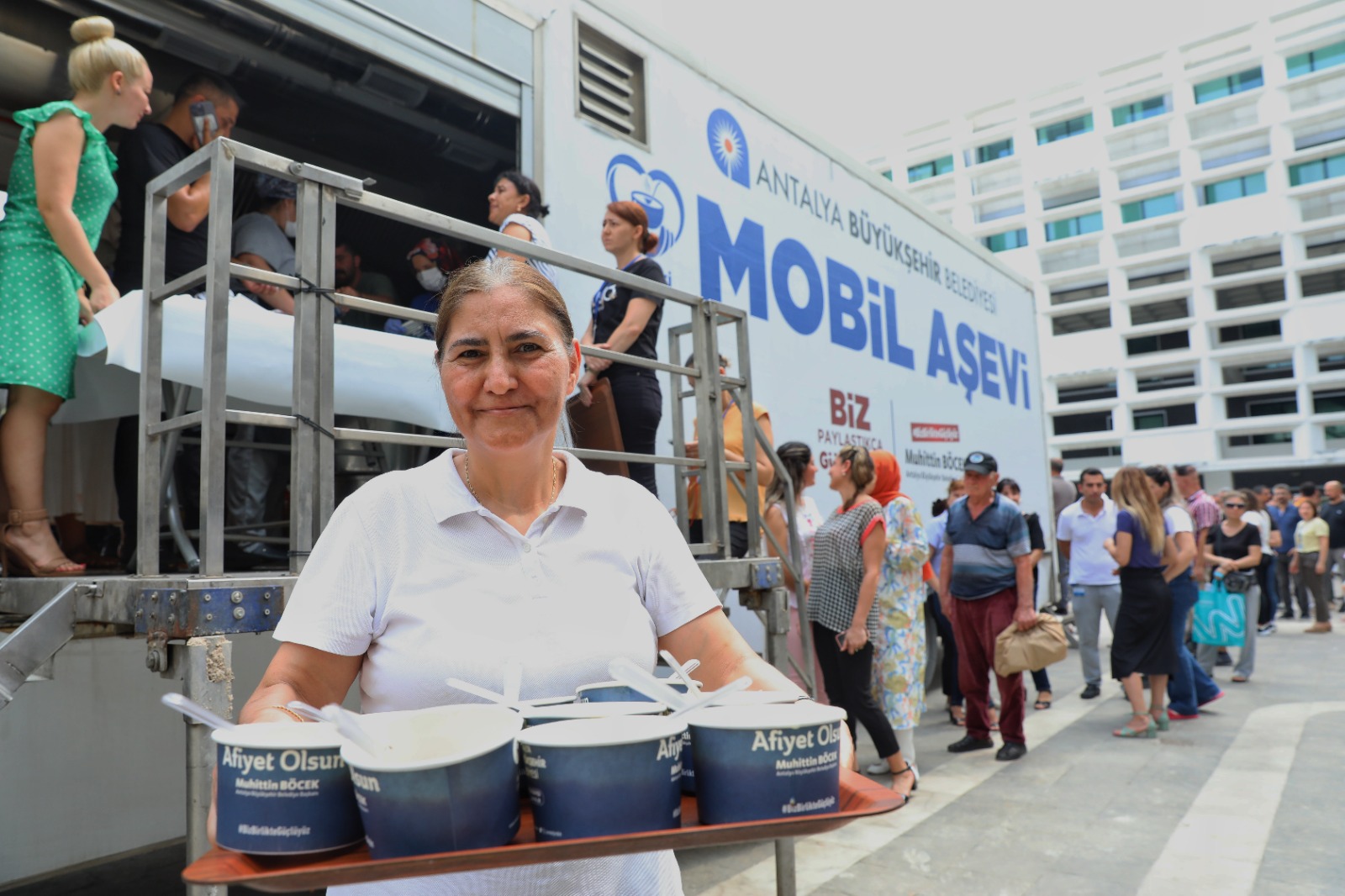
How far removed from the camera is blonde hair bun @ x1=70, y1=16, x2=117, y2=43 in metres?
2.50

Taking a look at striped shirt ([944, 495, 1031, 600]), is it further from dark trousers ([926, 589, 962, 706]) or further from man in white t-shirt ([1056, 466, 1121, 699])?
man in white t-shirt ([1056, 466, 1121, 699])

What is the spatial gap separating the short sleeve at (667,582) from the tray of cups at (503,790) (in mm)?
348

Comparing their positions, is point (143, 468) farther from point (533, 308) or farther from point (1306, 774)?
point (1306, 774)

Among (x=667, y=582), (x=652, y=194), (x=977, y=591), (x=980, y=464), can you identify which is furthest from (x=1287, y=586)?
(x=667, y=582)

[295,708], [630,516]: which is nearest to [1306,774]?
[630,516]

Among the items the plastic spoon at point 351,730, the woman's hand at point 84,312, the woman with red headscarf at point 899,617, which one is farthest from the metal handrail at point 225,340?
the woman with red headscarf at point 899,617

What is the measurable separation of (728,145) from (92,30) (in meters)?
3.28

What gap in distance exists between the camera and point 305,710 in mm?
1036

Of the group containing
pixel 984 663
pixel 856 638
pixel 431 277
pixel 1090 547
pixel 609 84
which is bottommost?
pixel 984 663

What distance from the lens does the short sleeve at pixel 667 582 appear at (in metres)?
1.36

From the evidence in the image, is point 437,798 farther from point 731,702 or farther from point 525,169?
point 525,169

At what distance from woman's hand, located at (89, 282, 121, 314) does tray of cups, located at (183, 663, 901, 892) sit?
1883 mm

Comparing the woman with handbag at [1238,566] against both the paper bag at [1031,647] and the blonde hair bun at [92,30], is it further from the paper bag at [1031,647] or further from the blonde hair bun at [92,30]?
the blonde hair bun at [92,30]

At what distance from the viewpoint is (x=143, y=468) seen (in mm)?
2012
